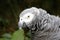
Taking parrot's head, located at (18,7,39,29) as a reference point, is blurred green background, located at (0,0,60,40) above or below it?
above

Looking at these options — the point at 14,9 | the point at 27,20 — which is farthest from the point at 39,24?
the point at 14,9

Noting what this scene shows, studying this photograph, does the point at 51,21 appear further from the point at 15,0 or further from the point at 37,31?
the point at 15,0

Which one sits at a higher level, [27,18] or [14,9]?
[14,9]

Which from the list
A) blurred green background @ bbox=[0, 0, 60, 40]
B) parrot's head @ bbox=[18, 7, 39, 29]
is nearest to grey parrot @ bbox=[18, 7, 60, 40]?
parrot's head @ bbox=[18, 7, 39, 29]

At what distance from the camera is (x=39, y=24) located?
1.57 metres

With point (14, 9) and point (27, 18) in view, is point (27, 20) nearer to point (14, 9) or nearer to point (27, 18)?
point (27, 18)

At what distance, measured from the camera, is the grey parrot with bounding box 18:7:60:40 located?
153 cm

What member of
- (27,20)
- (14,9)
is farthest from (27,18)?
(14,9)

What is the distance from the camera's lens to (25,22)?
1.53 m

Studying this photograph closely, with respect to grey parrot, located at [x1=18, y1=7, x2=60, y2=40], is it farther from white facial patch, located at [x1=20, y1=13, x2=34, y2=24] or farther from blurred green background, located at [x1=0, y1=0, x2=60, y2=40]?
blurred green background, located at [x1=0, y1=0, x2=60, y2=40]

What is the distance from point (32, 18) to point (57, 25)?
0.21 m

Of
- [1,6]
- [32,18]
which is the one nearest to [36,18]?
[32,18]

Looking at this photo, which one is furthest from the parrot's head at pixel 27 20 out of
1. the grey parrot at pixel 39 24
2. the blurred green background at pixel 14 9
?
the blurred green background at pixel 14 9

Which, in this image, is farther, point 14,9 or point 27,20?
point 14,9
